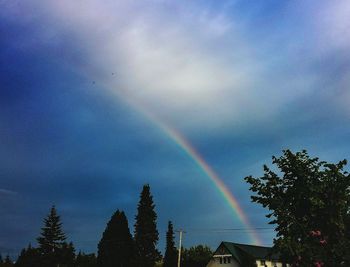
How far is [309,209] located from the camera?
19.5m

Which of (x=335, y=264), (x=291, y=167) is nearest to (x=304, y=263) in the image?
(x=335, y=264)

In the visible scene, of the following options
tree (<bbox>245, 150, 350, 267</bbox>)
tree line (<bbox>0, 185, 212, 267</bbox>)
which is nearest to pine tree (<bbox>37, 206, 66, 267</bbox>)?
tree line (<bbox>0, 185, 212, 267</bbox>)

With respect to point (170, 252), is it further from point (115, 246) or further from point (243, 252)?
point (243, 252)

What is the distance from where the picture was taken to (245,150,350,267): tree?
18562 mm

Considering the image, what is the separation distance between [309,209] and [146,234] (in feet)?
205

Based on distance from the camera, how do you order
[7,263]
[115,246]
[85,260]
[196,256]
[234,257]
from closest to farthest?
[115,246] → [234,257] → [196,256] → [85,260] → [7,263]

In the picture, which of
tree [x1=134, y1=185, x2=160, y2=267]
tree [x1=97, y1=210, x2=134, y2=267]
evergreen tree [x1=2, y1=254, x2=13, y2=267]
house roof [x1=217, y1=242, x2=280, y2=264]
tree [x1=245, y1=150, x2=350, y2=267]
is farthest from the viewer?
evergreen tree [x1=2, y1=254, x2=13, y2=267]

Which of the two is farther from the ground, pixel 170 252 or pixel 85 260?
pixel 85 260

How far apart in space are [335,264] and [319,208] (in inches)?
98.0

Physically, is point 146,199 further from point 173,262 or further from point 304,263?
point 304,263

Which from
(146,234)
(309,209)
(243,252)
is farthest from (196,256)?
(309,209)

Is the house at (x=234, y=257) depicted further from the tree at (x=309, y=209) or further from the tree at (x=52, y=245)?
the tree at (x=309, y=209)

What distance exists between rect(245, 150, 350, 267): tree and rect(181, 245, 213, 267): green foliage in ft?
222

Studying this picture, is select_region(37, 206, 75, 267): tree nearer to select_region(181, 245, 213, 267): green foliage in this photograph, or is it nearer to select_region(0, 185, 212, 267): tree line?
select_region(0, 185, 212, 267): tree line
